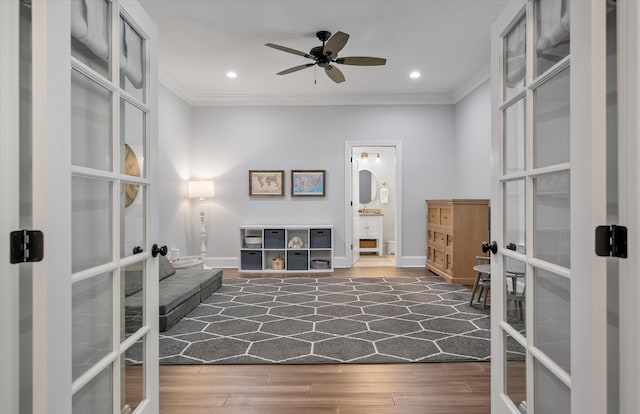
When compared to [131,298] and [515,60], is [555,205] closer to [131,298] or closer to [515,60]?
[515,60]

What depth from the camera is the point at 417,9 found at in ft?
11.0

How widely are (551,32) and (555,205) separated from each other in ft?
1.90

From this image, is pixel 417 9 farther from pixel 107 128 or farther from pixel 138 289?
pixel 138 289

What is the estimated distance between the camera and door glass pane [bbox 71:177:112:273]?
1149mm

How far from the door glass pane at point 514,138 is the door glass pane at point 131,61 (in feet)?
5.03

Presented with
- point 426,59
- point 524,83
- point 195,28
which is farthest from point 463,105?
point 524,83

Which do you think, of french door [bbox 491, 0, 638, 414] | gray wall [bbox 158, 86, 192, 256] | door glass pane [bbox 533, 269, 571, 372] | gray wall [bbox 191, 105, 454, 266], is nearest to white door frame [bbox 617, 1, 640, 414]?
french door [bbox 491, 0, 638, 414]

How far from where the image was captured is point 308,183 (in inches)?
239

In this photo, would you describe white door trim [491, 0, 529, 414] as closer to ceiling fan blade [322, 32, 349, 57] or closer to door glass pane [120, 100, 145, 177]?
door glass pane [120, 100, 145, 177]

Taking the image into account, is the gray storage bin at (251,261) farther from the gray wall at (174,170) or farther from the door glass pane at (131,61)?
the door glass pane at (131,61)

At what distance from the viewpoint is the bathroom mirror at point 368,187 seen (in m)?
8.26

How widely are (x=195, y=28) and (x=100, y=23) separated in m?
2.72

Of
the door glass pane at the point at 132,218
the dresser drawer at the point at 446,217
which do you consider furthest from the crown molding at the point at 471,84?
the door glass pane at the point at 132,218

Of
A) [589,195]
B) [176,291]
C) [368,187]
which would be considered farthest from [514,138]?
[368,187]
